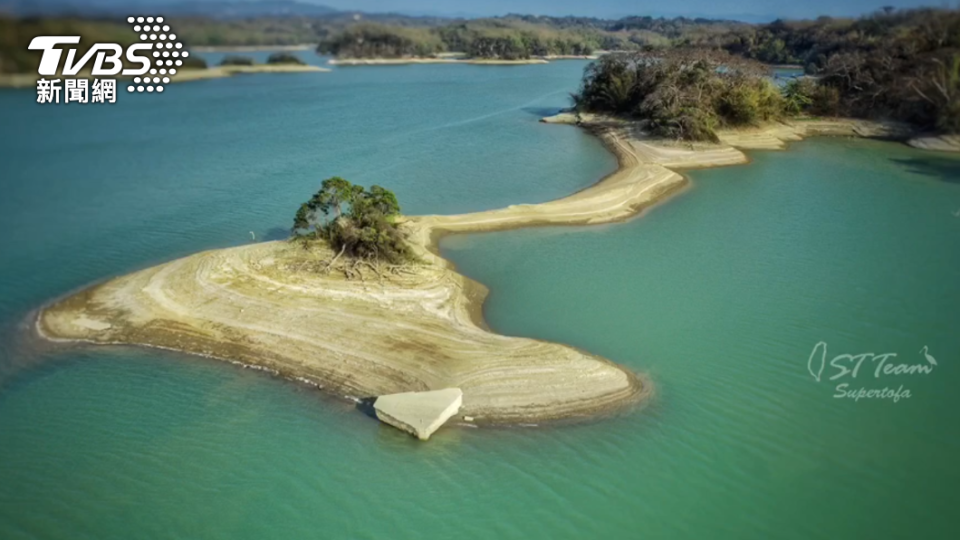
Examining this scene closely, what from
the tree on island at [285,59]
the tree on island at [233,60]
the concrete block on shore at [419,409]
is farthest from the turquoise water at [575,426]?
the tree on island at [285,59]

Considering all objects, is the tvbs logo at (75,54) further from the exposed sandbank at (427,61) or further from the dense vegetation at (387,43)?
the exposed sandbank at (427,61)

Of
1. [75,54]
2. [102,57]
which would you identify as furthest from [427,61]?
[102,57]

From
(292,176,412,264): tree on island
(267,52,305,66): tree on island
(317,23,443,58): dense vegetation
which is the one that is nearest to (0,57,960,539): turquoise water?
(292,176,412,264): tree on island

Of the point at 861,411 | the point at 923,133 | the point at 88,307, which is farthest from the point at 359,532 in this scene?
the point at 923,133

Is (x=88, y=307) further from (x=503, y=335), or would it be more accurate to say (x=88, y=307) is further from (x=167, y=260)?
(x=503, y=335)

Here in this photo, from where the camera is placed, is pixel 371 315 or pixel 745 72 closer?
pixel 371 315

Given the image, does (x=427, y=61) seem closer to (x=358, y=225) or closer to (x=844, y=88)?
(x=844, y=88)
